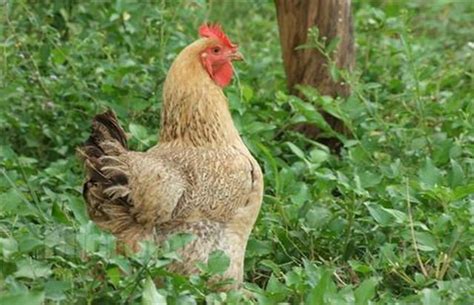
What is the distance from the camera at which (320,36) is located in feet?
22.5

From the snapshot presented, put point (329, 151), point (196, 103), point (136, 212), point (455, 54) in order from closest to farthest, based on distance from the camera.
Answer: point (136, 212), point (196, 103), point (329, 151), point (455, 54)

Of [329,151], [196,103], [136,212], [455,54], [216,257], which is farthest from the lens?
[455,54]

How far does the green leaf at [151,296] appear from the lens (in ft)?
14.1

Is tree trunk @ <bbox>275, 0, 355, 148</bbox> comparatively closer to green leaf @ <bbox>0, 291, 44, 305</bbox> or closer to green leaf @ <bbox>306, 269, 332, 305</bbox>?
green leaf @ <bbox>306, 269, 332, 305</bbox>

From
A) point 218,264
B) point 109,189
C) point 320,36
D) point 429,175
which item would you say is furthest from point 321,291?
point 320,36

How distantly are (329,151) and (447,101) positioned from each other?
756 mm

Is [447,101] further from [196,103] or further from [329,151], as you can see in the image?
[196,103]

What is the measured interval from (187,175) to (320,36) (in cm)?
192

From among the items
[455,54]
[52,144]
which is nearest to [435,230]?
[52,144]

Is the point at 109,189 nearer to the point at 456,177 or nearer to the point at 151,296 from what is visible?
the point at 151,296

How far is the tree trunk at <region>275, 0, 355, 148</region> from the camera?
22.6 ft

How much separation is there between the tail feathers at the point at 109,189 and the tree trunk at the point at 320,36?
2.03m

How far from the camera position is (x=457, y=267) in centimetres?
517

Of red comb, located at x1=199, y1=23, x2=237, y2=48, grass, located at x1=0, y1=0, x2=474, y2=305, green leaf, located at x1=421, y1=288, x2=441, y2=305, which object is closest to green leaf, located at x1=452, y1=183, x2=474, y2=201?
grass, located at x1=0, y1=0, x2=474, y2=305
